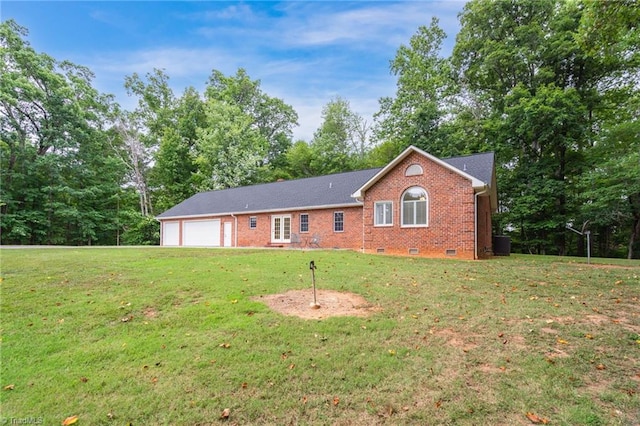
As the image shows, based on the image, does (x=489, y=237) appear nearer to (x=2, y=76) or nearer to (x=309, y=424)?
(x=309, y=424)

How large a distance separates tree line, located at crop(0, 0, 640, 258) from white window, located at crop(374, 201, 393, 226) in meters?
11.6

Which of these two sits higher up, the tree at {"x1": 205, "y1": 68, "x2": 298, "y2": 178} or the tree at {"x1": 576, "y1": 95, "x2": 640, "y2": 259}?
the tree at {"x1": 205, "y1": 68, "x2": 298, "y2": 178}

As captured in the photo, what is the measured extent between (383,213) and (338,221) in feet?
11.2

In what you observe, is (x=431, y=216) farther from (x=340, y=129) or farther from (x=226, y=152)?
(x=340, y=129)

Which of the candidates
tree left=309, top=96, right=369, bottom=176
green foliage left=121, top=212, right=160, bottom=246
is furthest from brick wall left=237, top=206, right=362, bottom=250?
tree left=309, top=96, right=369, bottom=176

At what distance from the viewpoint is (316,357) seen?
369 centimetres

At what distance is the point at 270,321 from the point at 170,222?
24734 mm

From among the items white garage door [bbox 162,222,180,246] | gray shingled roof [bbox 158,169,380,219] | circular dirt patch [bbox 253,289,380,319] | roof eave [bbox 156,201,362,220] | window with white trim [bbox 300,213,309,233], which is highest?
gray shingled roof [bbox 158,169,380,219]

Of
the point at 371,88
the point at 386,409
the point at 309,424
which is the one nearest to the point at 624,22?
the point at 386,409

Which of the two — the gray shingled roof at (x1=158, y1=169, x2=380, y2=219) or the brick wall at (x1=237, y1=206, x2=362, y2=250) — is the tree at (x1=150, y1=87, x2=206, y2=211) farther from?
the brick wall at (x1=237, y1=206, x2=362, y2=250)

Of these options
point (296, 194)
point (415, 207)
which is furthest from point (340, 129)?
point (415, 207)

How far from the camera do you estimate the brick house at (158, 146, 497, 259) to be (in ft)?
44.4

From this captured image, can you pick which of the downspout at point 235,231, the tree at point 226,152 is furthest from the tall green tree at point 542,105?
the tree at point 226,152

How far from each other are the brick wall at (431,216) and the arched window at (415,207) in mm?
Result: 191
